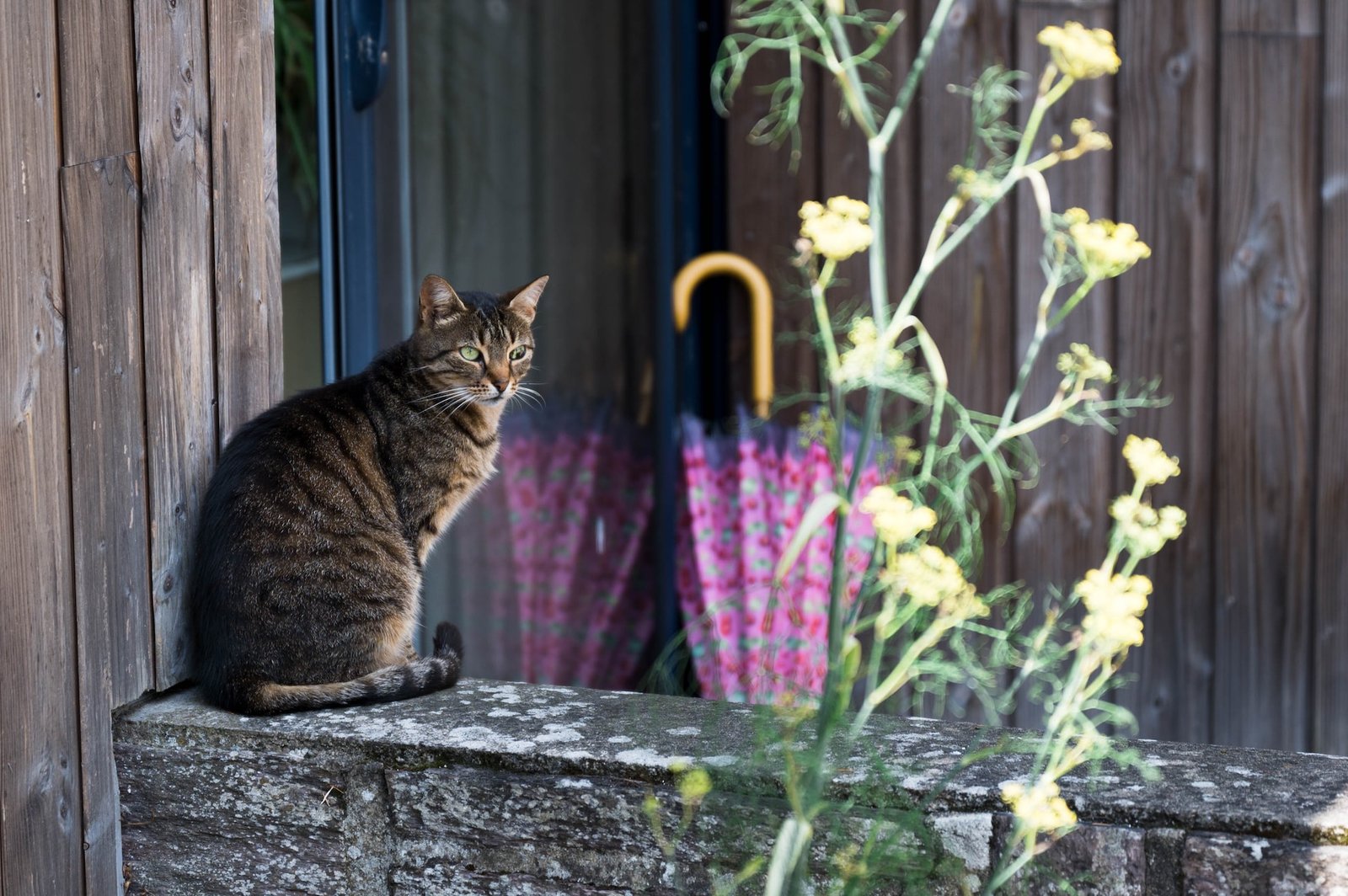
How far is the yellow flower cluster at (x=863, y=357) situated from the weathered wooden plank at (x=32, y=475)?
99 centimetres

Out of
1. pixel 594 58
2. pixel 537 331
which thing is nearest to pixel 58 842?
pixel 537 331

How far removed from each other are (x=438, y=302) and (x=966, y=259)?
137 centimetres

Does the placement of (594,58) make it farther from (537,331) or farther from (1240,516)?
(1240,516)

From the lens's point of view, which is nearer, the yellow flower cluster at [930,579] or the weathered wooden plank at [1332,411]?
the yellow flower cluster at [930,579]

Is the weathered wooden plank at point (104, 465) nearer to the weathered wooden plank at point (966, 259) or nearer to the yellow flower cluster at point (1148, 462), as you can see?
the yellow flower cluster at point (1148, 462)

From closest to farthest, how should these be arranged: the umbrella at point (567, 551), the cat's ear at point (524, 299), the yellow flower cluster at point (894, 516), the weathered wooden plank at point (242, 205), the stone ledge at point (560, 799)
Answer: the yellow flower cluster at point (894, 516) → the stone ledge at point (560, 799) → the weathered wooden plank at point (242, 205) → the cat's ear at point (524, 299) → the umbrella at point (567, 551)

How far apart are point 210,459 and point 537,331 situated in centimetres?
139

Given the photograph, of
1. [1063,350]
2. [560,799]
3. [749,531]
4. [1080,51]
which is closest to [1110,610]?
[1080,51]

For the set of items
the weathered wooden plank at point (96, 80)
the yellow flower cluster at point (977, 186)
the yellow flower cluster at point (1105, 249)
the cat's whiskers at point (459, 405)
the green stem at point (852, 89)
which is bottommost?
the cat's whiskers at point (459, 405)

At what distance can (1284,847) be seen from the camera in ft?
4.24

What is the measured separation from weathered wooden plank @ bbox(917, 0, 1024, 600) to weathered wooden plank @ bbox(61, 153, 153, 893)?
1908 millimetres

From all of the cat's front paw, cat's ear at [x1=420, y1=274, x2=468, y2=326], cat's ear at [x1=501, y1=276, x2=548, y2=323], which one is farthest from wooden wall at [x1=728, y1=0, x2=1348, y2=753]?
the cat's front paw

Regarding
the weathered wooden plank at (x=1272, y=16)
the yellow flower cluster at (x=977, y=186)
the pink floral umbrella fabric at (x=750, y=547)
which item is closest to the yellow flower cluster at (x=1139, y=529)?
the yellow flower cluster at (x=977, y=186)

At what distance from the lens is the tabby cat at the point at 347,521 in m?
1.74
